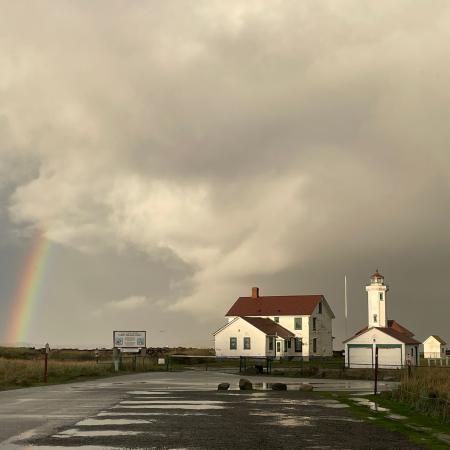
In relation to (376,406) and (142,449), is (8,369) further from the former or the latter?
(142,449)

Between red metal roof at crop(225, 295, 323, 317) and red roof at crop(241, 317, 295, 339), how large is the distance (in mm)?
2285

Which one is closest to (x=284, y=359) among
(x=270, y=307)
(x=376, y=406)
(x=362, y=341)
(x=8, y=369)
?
(x=270, y=307)

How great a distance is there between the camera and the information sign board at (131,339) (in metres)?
60.2

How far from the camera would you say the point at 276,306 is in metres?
88.5

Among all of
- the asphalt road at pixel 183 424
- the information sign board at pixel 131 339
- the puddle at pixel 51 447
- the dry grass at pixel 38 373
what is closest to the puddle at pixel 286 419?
the asphalt road at pixel 183 424

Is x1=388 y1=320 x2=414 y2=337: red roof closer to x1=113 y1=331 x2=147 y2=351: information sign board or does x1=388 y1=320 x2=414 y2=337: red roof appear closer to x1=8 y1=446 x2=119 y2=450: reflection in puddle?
x1=113 y1=331 x2=147 y2=351: information sign board

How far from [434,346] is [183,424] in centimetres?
10148

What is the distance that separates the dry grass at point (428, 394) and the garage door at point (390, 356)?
3742cm

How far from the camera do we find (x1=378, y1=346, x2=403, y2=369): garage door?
6412cm

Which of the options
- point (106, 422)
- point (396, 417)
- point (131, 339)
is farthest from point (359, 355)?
point (106, 422)

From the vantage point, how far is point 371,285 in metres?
80.1

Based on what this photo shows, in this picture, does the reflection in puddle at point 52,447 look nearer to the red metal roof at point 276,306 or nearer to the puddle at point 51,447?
the puddle at point 51,447

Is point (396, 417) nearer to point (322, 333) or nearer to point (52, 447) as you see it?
point (52, 447)

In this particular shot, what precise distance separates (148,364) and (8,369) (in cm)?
1971
